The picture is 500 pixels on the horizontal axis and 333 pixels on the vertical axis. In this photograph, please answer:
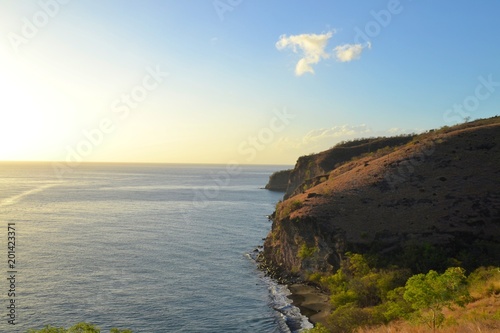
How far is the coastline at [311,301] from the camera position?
43.7m

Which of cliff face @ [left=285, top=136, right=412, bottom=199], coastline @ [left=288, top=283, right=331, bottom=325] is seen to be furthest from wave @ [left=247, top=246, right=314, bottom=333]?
cliff face @ [left=285, top=136, right=412, bottom=199]

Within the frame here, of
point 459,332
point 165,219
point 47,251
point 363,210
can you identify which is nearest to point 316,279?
point 363,210

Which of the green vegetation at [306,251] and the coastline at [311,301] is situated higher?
the green vegetation at [306,251]

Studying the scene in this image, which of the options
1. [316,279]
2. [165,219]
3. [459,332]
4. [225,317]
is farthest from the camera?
[165,219]

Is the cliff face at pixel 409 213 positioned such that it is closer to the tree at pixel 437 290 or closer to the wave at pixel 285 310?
the wave at pixel 285 310

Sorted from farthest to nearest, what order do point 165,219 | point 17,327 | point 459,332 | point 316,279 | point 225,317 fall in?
point 165,219 → point 316,279 → point 225,317 → point 17,327 → point 459,332

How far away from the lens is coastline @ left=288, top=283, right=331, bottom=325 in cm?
4366

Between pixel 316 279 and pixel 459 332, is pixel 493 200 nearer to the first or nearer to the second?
pixel 316 279

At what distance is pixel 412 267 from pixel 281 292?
57.9ft

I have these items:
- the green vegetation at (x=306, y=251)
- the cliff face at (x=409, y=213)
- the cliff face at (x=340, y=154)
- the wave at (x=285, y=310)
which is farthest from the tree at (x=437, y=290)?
the cliff face at (x=340, y=154)

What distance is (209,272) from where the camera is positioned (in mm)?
58719

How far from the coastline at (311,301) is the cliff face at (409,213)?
3593 mm

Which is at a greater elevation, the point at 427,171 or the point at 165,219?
the point at 427,171

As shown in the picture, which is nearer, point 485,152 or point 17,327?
point 17,327
